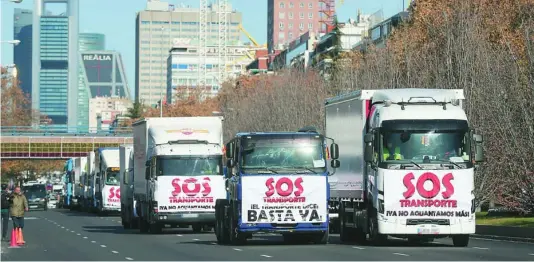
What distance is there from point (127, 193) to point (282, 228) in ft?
66.7

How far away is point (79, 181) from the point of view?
317ft

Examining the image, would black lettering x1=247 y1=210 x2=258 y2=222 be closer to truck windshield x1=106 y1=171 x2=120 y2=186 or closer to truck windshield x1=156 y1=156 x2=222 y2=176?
truck windshield x1=156 y1=156 x2=222 y2=176

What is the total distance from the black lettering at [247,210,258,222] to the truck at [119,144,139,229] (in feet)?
54.4

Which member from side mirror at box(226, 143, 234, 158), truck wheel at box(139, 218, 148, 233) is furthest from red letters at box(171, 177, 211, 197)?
side mirror at box(226, 143, 234, 158)

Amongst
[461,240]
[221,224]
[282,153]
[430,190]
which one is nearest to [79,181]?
[221,224]

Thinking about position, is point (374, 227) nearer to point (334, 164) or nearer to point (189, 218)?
point (334, 164)

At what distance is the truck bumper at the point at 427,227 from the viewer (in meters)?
31.3

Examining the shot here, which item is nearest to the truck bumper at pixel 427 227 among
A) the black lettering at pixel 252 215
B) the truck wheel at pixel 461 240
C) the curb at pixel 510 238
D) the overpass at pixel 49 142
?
the truck wheel at pixel 461 240

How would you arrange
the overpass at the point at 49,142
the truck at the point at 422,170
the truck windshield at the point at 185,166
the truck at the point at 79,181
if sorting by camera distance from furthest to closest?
the overpass at the point at 49,142 < the truck at the point at 79,181 < the truck windshield at the point at 185,166 < the truck at the point at 422,170

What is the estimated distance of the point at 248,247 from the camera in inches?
1318

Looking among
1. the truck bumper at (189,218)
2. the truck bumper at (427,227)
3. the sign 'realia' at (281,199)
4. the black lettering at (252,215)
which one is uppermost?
the sign 'realia' at (281,199)

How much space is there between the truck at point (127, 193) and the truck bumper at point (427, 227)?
1918cm

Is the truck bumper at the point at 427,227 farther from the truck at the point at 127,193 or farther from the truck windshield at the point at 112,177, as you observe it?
the truck windshield at the point at 112,177

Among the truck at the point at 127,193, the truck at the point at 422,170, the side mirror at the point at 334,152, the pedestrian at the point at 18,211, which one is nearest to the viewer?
the truck at the point at 422,170
